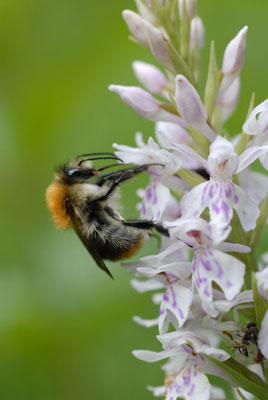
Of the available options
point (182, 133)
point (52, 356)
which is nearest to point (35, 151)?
point (52, 356)

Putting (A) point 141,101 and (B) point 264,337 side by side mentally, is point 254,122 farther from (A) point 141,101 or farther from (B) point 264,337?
(B) point 264,337

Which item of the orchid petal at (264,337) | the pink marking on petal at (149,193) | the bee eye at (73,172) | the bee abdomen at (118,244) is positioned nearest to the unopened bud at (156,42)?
the pink marking on petal at (149,193)

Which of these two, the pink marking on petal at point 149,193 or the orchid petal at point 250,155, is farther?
the pink marking on petal at point 149,193

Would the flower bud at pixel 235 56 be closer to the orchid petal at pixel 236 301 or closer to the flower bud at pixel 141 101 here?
the flower bud at pixel 141 101

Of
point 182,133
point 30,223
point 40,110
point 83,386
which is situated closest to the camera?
point 182,133

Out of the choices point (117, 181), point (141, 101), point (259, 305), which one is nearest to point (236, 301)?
point (259, 305)

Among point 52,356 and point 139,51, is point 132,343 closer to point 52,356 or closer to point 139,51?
point 52,356
